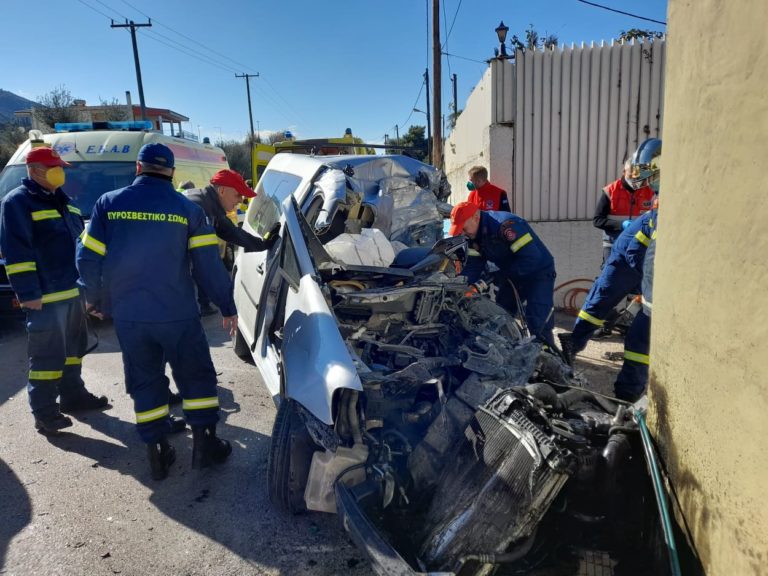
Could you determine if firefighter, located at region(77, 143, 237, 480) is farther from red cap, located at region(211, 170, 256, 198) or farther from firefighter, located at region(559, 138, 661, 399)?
firefighter, located at region(559, 138, 661, 399)

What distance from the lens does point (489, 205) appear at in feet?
19.7

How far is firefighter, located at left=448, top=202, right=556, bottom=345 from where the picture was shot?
4293mm

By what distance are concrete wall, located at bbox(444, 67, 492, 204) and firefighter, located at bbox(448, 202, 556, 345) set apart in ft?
7.90

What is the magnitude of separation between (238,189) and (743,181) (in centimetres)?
312

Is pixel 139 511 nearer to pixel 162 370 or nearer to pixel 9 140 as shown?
pixel 162 370

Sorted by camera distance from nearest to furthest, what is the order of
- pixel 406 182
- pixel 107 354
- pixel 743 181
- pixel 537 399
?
pixel 743 181 < pixel 537 399 < pixel 406 182 < pixel 107 354

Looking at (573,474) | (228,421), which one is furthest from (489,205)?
(573,474)

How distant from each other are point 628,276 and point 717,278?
2.52 metres

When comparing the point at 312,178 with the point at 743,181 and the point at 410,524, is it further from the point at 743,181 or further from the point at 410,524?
the point at 743,181

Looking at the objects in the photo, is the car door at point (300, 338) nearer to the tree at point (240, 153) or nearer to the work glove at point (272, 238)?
the work glove at point (272, 238)

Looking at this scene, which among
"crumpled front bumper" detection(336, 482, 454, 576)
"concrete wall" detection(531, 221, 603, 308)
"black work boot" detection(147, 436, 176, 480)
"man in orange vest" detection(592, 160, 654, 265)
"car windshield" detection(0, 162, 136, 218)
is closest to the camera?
"crumpled front bumper" detection(336, 482, 454, 576)

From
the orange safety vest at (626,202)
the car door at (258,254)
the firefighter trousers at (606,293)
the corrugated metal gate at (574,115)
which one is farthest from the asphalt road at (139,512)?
the corrugated metal gate at (574,115)

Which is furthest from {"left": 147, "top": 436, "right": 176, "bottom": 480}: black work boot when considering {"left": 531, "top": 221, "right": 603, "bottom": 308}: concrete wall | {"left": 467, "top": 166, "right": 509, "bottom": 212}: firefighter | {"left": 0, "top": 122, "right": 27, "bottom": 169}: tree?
{"left": 0, "top": 122, "right": 27, "bottom": 169}: tree

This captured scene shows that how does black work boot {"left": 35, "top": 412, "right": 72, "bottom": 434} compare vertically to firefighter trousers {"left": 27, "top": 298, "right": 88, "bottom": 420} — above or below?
below
